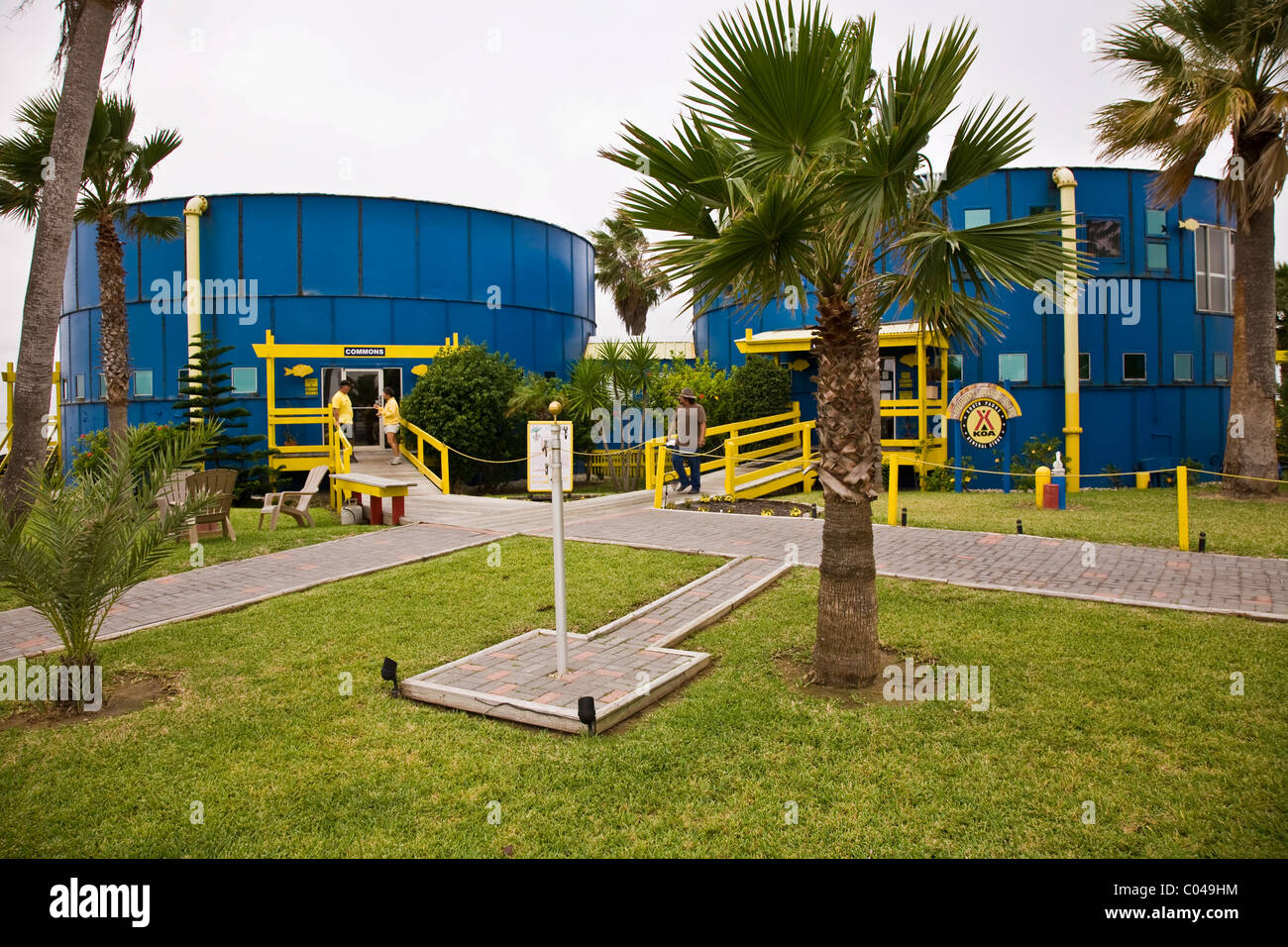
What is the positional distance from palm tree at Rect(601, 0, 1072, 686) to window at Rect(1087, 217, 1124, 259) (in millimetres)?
16797

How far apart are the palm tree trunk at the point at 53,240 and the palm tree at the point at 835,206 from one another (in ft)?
27.1

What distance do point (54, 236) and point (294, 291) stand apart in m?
14.5

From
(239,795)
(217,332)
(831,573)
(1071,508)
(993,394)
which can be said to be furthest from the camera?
(217,332)

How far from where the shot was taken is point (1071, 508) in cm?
1470

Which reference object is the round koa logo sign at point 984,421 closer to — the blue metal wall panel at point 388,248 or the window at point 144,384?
the blue metal wall panel at point 388,248

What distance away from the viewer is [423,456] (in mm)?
19141

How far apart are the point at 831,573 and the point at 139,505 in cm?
525

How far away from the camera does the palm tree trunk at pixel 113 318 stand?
17.5 meters

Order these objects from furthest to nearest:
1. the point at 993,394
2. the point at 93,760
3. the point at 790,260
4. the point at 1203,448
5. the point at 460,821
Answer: the point at 1203,448 < the point at 993,394 < the point at 790,260 < the point at 93,760 < the point at 460,821

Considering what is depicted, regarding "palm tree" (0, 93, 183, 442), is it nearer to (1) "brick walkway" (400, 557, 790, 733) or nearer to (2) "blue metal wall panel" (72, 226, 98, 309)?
(2) "blue metal wall panel" (72, 226, 98, 309)

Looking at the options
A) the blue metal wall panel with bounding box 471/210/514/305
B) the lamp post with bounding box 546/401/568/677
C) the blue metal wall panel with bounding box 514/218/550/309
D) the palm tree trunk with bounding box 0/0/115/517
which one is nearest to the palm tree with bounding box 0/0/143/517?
the palm tree trunk with bounding box 0/0/115/517

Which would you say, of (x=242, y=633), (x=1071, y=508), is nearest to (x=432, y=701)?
(x=242, y=633)
